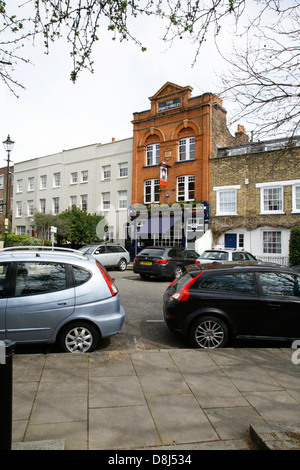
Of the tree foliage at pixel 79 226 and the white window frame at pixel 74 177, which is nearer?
the tree foliage at pixel 79 226

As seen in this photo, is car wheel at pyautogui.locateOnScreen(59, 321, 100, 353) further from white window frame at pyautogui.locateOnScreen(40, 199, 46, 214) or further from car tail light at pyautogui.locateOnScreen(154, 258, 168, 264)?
white window frame at pyautogui.locateOnScreen(40, 199, 46, 214)

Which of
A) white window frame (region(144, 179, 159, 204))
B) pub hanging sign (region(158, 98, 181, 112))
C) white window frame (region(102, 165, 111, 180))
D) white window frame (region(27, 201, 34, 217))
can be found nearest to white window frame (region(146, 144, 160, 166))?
white window frame (region(144, 179, 159, 204))

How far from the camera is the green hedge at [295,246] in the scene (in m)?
19.0

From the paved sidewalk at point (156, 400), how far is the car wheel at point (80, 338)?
30 cm

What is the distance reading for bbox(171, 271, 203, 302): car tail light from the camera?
19.2ft

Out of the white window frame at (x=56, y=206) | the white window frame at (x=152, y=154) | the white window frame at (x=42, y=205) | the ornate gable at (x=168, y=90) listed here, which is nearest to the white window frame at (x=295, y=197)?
the white window frame at (x=152, y=154)

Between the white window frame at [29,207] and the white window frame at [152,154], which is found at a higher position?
the white window frame at [152,154]

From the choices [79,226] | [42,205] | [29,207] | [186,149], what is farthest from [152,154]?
[29,207]

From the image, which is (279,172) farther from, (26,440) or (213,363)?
(26,440)

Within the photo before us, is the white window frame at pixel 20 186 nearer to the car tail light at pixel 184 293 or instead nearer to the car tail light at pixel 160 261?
the car tail light at pixel 160 261

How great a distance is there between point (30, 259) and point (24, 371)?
1.72 m

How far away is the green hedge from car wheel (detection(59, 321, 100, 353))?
16.4 meters

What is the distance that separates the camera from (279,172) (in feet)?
67.8
